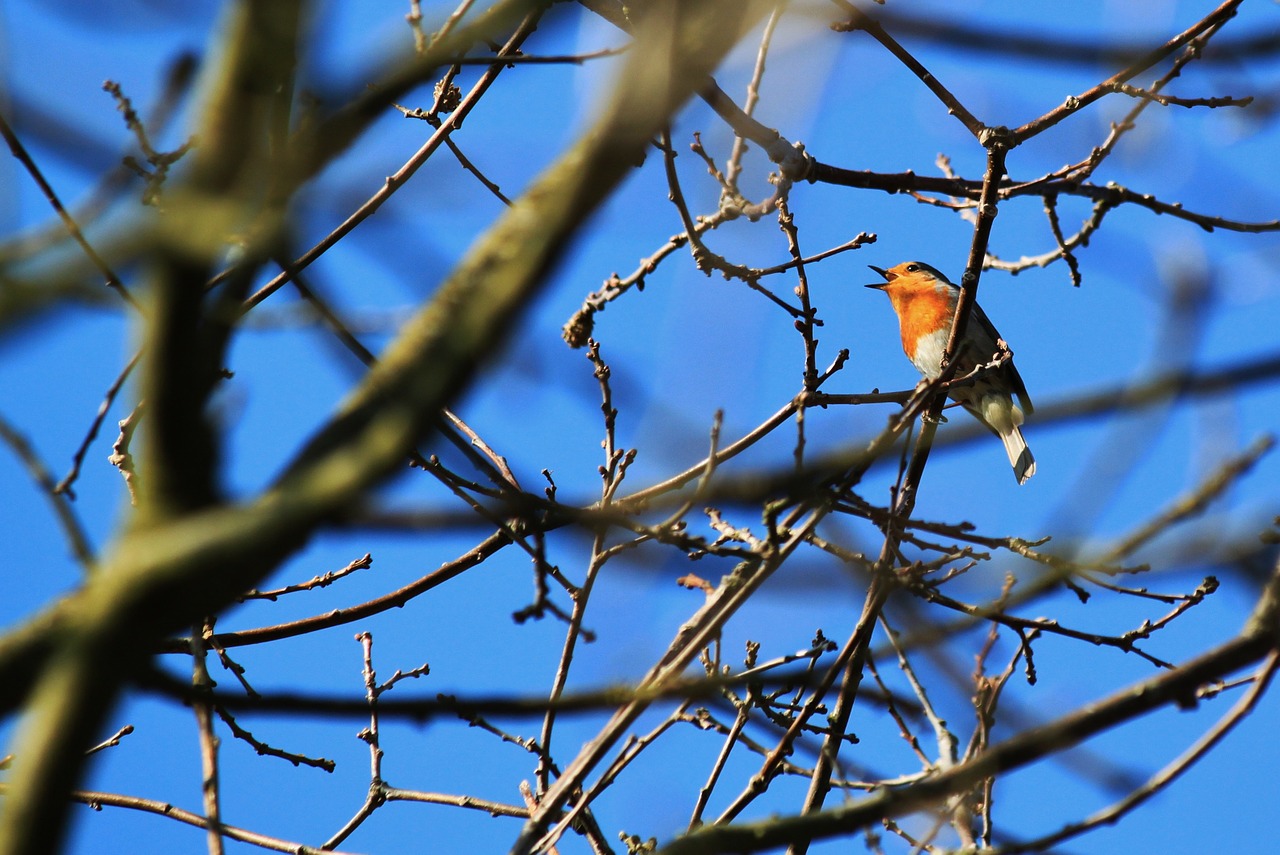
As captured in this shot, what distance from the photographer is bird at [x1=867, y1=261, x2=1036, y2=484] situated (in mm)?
7219

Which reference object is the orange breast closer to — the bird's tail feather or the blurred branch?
the bird's tail feather

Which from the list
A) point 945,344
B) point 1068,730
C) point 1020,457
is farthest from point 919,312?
point 1068,730

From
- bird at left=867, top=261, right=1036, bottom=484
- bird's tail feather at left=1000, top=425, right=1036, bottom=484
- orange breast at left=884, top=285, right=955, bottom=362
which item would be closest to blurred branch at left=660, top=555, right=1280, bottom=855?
bird at left=867, top=261, right=1036, bottom=484

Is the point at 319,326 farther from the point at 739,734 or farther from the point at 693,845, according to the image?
the point at 739,734

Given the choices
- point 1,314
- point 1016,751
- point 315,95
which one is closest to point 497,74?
point 315,95

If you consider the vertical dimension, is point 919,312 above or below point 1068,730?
above

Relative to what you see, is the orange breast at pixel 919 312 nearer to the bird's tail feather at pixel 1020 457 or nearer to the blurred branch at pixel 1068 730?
the bird's tail feather at pixel 1020 457

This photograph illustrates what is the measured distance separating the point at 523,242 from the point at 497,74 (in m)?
2.49

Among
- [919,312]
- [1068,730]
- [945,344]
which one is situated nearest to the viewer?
[1068,730]

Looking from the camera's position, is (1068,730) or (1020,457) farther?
(1020,457)

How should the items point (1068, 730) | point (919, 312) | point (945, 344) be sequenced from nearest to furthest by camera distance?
point (1068, 730), point (945, 344), point (919, 312)

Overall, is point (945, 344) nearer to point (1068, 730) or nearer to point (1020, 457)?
point (1020, 457)

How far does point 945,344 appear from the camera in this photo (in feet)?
23.8

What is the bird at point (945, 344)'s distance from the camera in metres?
7.22
